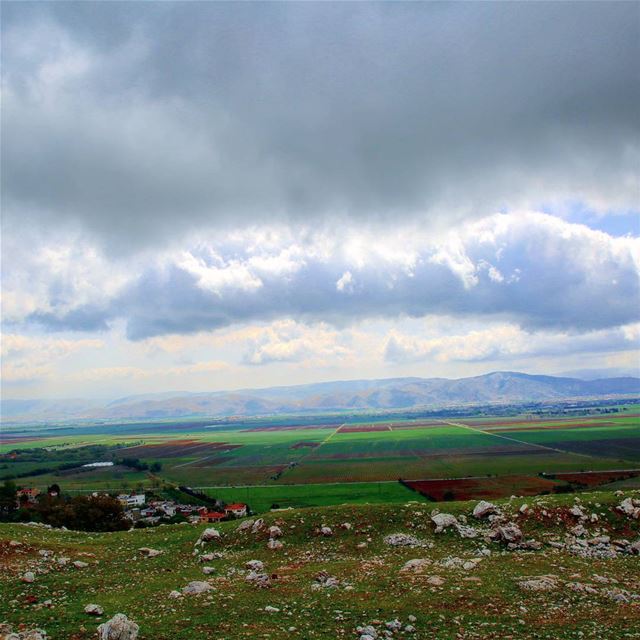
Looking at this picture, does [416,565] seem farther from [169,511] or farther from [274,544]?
[169,511]

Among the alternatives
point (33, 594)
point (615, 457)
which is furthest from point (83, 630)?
point (615, 457)

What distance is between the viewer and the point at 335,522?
26.5 metres

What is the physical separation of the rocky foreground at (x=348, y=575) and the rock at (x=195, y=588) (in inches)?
3.2

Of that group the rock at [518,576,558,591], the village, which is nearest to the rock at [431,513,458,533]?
the rock at [518,576,558,591]

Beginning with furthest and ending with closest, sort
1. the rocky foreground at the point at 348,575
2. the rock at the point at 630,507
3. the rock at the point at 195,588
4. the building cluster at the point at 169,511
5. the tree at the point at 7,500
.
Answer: the tree at the point at 7,500 < the building cluster at the point at 169,511 < the rock at the point at 630,507 < the rock at the point at 195,588 < the rocky foreground at the point at 348,575

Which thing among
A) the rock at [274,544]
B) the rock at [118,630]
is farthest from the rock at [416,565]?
the rock at [118,630]

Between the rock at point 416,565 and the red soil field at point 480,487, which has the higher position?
the rock at point 416,565

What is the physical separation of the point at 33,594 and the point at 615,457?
134m

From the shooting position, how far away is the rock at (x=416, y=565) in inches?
785

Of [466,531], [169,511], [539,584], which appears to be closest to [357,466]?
[169,511]

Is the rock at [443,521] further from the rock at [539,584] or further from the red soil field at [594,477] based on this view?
the red soil field at [594,477]

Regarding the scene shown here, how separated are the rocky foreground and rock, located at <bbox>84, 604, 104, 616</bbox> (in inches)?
4.0

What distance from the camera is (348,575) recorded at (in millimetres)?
19656

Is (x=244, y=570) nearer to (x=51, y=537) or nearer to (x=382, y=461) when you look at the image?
(x=51, y=537)
